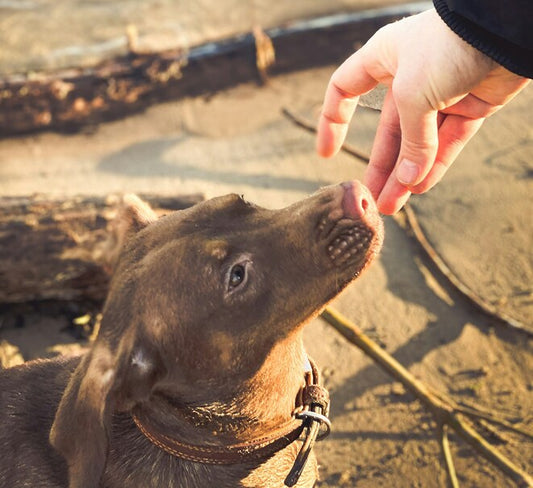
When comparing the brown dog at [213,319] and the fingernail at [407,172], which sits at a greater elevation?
the fingernail at [407,172]

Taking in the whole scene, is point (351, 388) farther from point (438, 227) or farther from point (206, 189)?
point (206, 189)

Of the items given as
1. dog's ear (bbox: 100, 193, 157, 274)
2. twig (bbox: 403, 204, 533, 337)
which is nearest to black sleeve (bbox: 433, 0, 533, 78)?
dog's ear (bbox: 100, 193, 157, 274)

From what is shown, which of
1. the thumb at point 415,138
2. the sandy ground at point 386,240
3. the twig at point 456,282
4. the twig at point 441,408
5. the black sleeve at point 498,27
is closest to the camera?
the black sleeve at point 498,27

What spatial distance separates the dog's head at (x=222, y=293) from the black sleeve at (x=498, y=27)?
68cm

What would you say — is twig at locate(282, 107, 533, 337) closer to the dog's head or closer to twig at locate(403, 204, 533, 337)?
twig at locate(403, 204, 533, 337)

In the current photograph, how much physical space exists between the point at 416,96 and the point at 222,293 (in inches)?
41.4

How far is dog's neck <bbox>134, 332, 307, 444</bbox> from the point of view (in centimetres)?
282

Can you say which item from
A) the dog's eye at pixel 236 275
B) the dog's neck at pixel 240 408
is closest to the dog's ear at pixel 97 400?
the dog's neck at pixel 240 408

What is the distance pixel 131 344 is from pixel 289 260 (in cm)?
69

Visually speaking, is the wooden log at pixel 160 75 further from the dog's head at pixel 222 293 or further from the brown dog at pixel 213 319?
the dog's head at pixel 222 293

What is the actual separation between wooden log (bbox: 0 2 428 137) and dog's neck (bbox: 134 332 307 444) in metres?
4.83

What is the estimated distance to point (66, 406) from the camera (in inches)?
104

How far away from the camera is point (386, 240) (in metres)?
5.95

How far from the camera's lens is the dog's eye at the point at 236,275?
8.82ft
